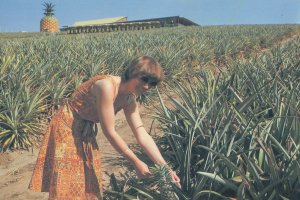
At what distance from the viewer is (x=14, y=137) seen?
557 cm

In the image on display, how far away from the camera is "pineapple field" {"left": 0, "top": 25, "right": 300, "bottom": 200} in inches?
106

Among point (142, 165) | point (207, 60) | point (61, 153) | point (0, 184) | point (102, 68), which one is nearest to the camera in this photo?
point (142, 165)

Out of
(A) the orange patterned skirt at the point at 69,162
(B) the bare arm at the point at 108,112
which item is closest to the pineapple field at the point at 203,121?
(B) the bare arm at the point at 108,112

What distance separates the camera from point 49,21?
5059cm

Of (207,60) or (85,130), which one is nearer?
(85,130)

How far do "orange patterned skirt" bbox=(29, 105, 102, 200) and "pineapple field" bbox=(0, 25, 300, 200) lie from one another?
28cm

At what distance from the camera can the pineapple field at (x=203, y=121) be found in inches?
106

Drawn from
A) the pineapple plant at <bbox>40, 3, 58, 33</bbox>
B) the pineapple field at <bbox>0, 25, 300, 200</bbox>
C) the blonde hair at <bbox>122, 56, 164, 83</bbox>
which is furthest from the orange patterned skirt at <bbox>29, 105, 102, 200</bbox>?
the pineapple plant at <bbox>40, 3, 58, 33</bbox>

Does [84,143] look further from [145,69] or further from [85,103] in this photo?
[145,69]

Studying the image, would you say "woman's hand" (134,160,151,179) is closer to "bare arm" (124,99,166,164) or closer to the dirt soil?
"bare arm" (124,99,166,164)

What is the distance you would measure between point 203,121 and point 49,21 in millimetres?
49790

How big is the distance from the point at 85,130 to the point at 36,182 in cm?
56

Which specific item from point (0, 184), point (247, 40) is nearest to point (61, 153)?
point (0, 184)

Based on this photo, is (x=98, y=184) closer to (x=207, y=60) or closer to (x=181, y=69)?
(x=181, y=69)
